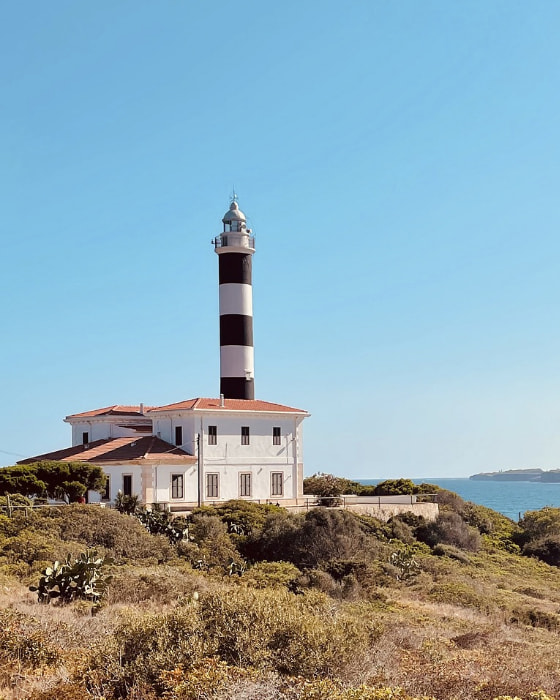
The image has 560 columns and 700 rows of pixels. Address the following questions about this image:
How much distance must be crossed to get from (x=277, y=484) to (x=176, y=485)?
543 cm

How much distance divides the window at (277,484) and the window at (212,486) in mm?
2998

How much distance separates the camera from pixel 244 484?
3744 cm

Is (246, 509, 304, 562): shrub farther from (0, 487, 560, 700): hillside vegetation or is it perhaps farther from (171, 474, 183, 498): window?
(171, 474, 183, 498): window

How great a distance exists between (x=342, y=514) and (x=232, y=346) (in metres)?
15.2

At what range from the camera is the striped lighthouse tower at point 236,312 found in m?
44.2

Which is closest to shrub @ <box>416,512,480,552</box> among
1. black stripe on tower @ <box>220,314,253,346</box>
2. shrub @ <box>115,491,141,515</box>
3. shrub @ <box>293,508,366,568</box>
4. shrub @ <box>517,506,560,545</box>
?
shrub @ <box>517,506,560,545</box>

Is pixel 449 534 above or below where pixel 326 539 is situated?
below

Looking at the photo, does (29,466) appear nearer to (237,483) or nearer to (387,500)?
(237,483)

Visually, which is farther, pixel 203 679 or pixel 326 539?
pixel 326 539

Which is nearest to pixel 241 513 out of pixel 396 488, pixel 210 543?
pixel 210 543

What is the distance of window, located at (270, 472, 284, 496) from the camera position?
126ft

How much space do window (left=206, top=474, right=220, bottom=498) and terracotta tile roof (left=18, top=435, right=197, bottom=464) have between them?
1.18 meters

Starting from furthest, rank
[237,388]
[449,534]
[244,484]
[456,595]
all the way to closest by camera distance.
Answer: [237,388], [244,484], [449,534], [456,595]

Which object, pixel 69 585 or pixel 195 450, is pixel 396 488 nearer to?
pixel 195 450
